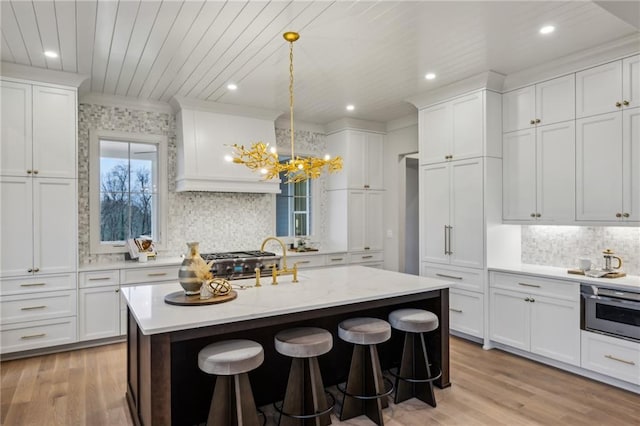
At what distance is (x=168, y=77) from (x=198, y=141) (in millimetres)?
897

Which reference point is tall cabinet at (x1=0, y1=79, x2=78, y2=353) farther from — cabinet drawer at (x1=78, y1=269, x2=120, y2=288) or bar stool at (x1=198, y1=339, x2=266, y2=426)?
bar stool at (x1=198, y1=339, x2=266, y2=426)

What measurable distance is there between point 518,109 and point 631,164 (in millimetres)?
1154

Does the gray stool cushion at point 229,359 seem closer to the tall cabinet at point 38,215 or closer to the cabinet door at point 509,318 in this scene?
the tall cabinet at point 38,215

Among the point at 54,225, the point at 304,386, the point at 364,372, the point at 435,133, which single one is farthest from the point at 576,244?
the point at 54,225

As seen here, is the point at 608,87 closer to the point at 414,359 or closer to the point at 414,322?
the point at 414,322

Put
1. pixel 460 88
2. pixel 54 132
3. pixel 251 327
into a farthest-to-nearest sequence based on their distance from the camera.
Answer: pixel 460 88 → pixel 54 132 → pixel 251 327

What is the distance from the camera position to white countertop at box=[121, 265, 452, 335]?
2072mm

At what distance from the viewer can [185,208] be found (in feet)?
16.4

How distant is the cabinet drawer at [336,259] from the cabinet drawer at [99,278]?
2.63 metres

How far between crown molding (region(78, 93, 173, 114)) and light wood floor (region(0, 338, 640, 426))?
2800 mm

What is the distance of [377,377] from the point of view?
8.62 feet

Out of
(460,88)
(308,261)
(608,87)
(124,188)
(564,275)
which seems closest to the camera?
(608,87)

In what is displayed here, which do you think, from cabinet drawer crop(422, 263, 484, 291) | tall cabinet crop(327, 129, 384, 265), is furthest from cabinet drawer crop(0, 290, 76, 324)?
cabinet drawer crop(422, 263, 484, 291)

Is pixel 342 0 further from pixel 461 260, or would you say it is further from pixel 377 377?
pixel 461 260
